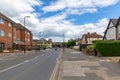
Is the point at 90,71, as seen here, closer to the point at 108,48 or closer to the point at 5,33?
the point at 108,48

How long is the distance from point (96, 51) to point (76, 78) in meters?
29.4

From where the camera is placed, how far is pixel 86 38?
4747 inches

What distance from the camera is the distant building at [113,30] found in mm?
56922

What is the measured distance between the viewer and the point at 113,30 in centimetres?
6053

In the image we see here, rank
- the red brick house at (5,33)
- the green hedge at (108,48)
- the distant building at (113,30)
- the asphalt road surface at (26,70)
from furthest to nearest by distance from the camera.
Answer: the red brick house at (5,33) → the distant building at (113,30) → the green hedge at (108,48) → the asphalt road surface at (26,70)

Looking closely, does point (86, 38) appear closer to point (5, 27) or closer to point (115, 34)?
point (5, 27)

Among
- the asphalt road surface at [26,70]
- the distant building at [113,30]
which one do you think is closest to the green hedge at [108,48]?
the asphalt road surface at [26,70]

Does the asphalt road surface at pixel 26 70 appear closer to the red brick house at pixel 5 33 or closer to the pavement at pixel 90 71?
the pavement at pixel 90 71

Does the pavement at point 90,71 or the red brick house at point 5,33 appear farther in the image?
the red brick house at point 5,33

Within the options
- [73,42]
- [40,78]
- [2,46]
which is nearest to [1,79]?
[40,78]

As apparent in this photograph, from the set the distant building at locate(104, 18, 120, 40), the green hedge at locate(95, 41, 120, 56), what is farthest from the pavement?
the distant building at locate(104, 18, 120, 40)

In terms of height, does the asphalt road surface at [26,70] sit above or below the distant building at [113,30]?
below

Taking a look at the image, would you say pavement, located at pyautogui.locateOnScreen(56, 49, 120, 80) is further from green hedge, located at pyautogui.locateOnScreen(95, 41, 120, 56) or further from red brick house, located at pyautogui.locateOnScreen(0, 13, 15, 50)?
red brick house, located at pyautogui.locateOnScreen(0, 13, 15, 50)

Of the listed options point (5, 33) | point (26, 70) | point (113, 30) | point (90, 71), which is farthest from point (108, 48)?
point (5, 33)
